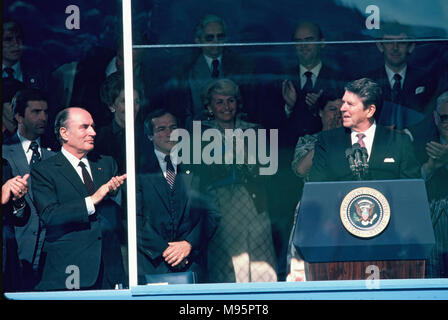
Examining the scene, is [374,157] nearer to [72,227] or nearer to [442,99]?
[442,99]

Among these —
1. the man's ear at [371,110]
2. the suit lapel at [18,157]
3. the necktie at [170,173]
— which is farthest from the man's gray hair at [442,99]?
the suit lapel at [18,157]

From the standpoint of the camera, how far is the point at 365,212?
873 cm

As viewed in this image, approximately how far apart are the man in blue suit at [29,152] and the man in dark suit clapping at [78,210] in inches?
2.3

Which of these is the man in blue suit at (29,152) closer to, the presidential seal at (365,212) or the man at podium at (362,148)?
the man at podium at (362,148)

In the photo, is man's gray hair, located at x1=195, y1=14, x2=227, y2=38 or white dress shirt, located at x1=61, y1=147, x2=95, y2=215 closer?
man's gray hair, located at x1=195, y1=14, x2=227, y2=38

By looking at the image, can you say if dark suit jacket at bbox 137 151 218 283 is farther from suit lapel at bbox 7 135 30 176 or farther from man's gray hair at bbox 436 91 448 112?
man's gray hair at bbox 436 91 448 112

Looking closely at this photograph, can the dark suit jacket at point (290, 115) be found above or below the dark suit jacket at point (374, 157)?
above

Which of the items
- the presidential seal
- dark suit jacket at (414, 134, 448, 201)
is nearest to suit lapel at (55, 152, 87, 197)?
the presidential seal

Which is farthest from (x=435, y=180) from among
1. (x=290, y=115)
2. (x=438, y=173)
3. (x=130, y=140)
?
(x=130, y=140)

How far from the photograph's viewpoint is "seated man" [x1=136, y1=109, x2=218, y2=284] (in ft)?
28.7

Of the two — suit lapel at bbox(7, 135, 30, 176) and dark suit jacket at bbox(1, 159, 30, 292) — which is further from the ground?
suit lapel at bbox(7, 135, 30, 176)

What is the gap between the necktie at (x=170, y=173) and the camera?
8.76m

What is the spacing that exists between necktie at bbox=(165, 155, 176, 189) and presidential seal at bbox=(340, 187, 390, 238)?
1.27 meters
